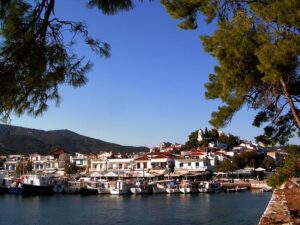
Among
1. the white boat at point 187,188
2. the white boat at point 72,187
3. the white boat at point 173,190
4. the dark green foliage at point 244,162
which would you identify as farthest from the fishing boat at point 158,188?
the dark green foliage at point 244,162

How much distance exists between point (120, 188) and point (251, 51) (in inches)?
1740

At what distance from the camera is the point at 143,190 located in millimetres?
53000

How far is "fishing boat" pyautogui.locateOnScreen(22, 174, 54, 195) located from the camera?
5450 centimetres

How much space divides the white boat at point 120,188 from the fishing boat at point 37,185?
872cm

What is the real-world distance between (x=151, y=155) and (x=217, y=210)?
37952 millimetres

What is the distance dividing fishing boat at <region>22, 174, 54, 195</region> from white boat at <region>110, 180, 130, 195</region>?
8.72 m

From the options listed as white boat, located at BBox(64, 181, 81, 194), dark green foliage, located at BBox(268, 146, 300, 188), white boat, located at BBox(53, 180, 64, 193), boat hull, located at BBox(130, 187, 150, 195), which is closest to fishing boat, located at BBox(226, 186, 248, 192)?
boat hull, located at BBox(130, 187, 150, 195)

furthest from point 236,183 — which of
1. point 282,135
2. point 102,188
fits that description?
point 282,135

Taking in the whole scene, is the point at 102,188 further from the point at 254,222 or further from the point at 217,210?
the point at 254,222

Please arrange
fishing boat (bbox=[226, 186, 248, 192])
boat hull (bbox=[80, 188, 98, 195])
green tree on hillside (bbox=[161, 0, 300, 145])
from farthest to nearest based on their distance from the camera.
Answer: fishing boat (bbox=[226, 186, 248, 192]) → boat hull (bbox=[80, 188, 98, 195]) → green tree on hillside (bbox=[161, 0, 300, 145])

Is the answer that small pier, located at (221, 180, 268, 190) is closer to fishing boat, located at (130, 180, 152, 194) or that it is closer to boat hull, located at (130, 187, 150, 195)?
fishing boat, located at (130, 180, 152, 194)

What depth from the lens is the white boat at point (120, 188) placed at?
2044 inches

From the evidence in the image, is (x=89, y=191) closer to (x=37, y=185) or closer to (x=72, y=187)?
(x=72, y=187)

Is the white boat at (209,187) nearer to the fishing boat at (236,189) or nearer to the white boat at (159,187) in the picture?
the fishing boat at (236,189)
